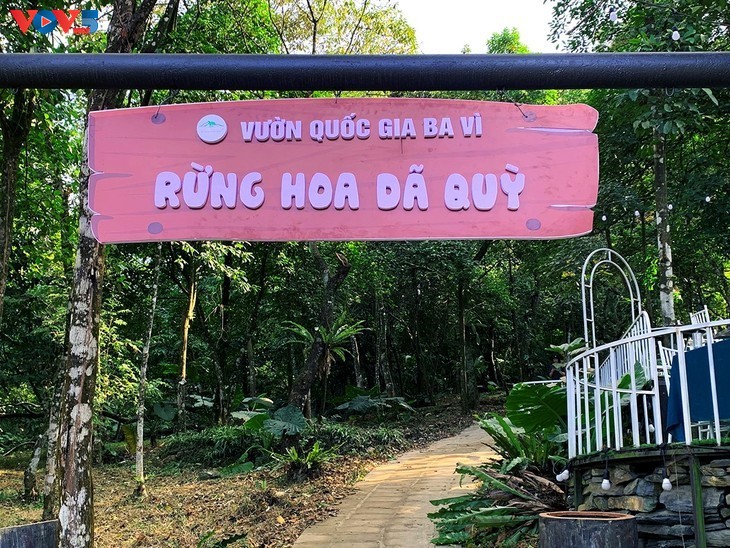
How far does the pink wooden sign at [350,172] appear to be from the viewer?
2.01 m

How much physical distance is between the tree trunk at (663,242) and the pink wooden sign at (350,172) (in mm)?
6615

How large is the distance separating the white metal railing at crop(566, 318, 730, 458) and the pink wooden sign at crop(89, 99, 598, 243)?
1.77 meters

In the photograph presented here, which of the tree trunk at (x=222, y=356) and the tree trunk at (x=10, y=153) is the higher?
the tree trunk at (x=10, y=153)

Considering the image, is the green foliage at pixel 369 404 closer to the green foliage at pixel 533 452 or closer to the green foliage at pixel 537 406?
the green foliage at pixel 533 452

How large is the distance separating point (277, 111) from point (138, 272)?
11.9m

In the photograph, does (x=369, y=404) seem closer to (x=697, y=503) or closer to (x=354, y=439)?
(x=354, y=439)

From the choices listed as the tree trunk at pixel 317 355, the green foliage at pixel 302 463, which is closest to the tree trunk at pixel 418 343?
the tree trunk at pixel 317 355

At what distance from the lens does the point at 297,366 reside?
67.5 ft

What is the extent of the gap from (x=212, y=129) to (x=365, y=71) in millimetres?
650

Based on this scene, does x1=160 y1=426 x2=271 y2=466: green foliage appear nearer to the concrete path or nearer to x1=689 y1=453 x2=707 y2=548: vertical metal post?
the concrete path

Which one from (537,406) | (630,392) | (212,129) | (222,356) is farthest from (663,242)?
(222,356)

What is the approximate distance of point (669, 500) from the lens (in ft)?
12.1

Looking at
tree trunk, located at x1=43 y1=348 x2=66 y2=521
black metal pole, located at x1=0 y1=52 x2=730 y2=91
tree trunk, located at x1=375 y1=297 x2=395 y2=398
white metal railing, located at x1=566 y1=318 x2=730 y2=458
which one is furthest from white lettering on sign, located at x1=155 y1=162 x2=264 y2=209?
tree trunk, located at x1=375 y1=297 x2=395 y2=398

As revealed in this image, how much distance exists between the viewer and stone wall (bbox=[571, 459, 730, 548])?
346cm
